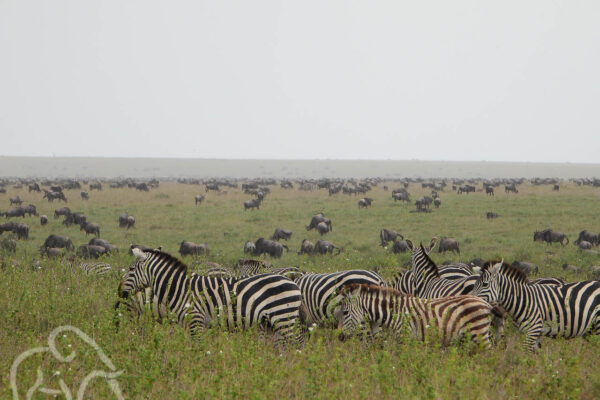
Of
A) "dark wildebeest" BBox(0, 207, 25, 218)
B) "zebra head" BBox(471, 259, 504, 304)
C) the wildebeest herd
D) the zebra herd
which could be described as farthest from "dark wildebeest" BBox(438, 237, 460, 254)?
"dark wildebeest" BBox(0, 207, 25, 218)

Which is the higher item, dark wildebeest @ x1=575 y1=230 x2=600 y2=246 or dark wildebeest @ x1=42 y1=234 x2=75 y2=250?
dark wildebeest @ x1=575 y1=230 x2=600 y2=246

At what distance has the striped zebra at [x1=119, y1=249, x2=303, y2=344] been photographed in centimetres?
735

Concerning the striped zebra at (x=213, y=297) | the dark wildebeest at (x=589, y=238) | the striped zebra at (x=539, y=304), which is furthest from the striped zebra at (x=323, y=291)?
the dark wildebeest at (x=589, y=238)

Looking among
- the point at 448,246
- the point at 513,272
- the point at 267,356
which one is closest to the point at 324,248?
the point at 448,246

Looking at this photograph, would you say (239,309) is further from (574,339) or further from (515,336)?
(574,339)

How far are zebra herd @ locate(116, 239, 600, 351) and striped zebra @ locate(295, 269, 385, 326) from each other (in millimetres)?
26

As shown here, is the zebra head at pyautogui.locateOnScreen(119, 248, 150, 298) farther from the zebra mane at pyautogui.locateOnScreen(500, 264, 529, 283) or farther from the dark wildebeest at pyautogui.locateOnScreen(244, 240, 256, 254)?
the dark wildebeest at pyautogui.locateOnScreen(244, 240, 256, 254)

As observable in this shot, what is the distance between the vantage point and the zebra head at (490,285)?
309 inches

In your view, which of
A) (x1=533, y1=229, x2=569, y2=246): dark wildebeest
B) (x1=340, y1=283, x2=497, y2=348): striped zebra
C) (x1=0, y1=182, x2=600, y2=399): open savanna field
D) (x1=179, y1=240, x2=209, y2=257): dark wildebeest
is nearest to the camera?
(x1=0, y1=182, x2=600, y2=399): open savanna field

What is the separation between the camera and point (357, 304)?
24.4 ft

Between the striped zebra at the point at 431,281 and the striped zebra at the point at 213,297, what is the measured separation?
2.96 meters

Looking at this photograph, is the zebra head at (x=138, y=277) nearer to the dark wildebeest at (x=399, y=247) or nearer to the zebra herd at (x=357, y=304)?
the zebra herd at (x=357, y=304)

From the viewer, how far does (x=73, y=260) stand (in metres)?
16.0

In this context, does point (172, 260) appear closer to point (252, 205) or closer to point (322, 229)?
point (322, 229)
